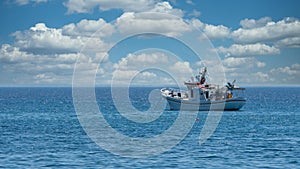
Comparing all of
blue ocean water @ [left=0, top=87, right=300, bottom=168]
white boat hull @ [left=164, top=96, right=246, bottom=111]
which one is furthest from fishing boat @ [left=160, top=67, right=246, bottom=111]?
blue ocean water @ [left=0, top=87, right=300, bottom=168]

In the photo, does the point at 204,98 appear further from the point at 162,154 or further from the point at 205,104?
the point at 162,154

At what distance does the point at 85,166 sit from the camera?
40781 millimetres

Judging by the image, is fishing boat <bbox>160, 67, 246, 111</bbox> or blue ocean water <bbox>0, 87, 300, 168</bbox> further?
fishing boat <bbox>160, 67, 246, 111</bbox>

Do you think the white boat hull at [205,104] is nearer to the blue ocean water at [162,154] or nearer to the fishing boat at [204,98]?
the fishing boat at [204,98]

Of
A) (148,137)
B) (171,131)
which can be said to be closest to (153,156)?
(148,137)

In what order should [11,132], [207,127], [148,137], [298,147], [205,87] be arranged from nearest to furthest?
[298,147], [148,137], [11,132], [207,127], [205,87]

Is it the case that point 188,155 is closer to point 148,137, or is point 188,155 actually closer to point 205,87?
point 148,137

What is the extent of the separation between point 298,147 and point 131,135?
22.2 metres

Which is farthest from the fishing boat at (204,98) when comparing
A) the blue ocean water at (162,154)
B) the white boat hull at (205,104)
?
the blue ocean water at (162,154)

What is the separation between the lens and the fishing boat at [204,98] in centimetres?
10144

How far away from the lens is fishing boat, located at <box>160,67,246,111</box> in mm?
101438

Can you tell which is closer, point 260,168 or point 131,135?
point 260,168

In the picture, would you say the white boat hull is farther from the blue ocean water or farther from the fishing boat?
the blue ocean water

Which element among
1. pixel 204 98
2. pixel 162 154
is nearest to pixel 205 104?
pixel 204 98
